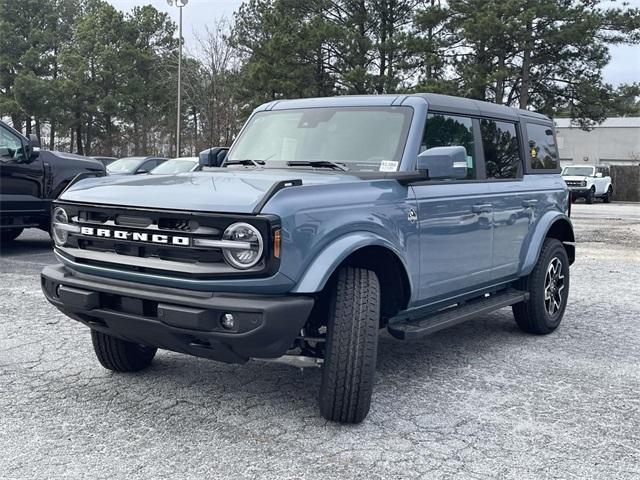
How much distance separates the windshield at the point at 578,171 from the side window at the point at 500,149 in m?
28.7

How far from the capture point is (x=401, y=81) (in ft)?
105

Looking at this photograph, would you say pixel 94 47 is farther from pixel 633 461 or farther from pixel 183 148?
pixel 633 461

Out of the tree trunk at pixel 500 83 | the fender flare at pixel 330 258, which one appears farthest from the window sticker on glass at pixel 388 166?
the tree trunk at pixel 500 83

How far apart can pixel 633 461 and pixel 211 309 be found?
7.27 ft

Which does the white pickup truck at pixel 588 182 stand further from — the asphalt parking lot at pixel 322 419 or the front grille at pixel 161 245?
the front grille at pixel 161 245

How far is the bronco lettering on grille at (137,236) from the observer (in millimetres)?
3490

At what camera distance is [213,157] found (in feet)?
18.5

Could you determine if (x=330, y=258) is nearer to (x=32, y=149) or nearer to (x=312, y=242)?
(x=312, y=242)

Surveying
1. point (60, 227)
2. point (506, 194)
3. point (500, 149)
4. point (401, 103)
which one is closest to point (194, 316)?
point (60, 227)

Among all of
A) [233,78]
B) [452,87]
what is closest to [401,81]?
[452,87]

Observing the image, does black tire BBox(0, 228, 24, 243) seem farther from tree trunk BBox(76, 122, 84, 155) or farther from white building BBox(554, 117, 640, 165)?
white building BBox(554, 117, 640, 165)

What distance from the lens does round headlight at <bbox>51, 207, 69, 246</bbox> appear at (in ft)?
13.3

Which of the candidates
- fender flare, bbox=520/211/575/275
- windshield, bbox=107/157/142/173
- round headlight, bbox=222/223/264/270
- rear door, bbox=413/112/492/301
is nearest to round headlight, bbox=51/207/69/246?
round headlight, bbox=222/223/264/270

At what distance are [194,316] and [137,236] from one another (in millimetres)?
591
